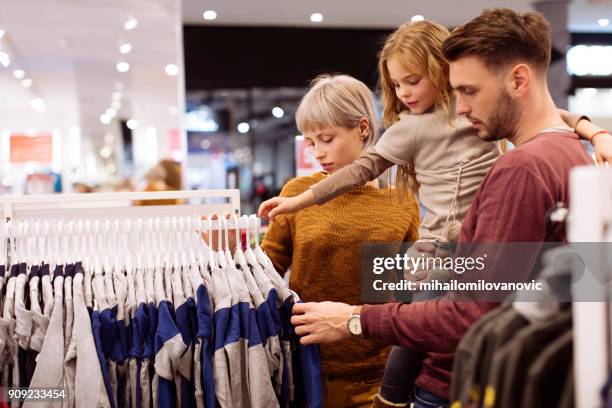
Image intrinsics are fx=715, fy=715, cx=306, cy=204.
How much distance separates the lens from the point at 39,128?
859cm

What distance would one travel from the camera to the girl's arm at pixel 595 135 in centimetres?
158

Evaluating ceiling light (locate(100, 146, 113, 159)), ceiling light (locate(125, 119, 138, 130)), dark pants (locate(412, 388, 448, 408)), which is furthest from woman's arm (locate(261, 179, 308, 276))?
ceiling light (locate(100, 146, 113, 159))

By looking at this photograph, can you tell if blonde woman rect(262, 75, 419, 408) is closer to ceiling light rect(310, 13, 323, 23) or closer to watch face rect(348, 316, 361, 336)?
watch face rect(348, 316, 361, 336)

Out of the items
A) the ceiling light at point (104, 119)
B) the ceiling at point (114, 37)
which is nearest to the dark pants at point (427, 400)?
the ceiling at point (114, 37)

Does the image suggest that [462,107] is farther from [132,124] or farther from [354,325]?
[132,124]

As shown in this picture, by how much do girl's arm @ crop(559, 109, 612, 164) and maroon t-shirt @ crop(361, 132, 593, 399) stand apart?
213mm

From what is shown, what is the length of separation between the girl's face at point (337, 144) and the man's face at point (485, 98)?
0.83 m

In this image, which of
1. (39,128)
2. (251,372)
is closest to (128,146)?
(39,128)

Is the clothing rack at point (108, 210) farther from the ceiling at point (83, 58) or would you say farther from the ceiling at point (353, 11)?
the ceiling at point (353, 11)

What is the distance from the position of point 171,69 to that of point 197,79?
786mm

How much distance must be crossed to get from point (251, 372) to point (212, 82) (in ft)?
24.1

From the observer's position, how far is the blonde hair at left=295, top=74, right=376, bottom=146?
2260mm

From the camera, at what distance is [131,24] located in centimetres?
770

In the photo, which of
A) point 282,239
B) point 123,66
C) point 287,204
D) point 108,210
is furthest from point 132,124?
point 287,204
